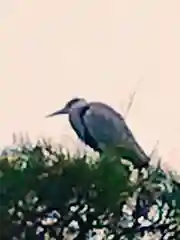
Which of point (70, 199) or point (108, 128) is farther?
point (108, 128)

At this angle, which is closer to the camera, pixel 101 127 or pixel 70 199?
pixel 70 199

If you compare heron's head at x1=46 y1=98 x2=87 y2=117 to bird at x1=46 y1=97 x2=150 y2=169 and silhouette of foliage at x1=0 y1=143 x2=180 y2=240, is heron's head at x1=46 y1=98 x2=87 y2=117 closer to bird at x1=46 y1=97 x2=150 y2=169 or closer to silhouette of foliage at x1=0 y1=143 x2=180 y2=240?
bird at x1=46 y1=97 x2=150 y2=169

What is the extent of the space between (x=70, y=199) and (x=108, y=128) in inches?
9.0

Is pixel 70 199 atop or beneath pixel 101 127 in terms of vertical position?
beneath

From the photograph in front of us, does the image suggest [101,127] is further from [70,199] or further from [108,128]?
[70,199]

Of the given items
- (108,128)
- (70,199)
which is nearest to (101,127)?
(108,128)

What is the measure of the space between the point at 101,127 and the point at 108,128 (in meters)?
0.01

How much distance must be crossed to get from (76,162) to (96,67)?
294 mm

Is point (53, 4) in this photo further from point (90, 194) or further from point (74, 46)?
point (90, 194)

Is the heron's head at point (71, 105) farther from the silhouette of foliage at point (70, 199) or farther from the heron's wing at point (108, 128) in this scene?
the silhouette of foliage at point (70, 199)

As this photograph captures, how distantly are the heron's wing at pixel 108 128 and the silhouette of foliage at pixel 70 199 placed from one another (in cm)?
10

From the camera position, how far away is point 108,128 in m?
1.20

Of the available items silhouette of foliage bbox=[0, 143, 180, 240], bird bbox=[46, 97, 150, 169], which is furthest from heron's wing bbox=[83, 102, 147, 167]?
silhouette of foliage bbox=[0, 143, 180, 240]

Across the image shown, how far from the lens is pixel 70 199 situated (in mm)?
1008
